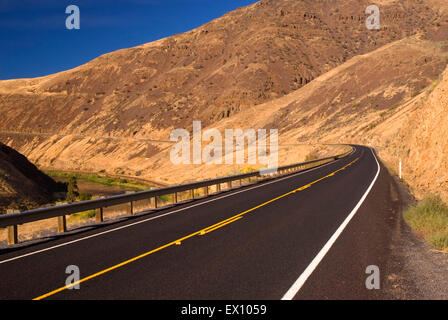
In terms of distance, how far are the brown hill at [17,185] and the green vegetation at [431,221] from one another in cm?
2190

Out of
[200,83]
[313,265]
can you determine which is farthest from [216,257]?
[200,83]

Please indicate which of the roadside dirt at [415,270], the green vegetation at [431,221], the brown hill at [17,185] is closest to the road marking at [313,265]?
the roadside dirt at [415,270]

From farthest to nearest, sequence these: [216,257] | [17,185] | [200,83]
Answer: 1. [200,83]
2. [17,185]
3. [216,257]

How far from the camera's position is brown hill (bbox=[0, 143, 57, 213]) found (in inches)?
1059

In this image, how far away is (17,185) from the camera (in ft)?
98.5

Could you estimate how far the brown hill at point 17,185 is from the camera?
26.9 meters

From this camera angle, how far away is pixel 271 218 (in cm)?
1124

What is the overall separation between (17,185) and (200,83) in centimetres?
8928

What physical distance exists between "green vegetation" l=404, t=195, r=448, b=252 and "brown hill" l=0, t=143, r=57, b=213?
71.8 ft

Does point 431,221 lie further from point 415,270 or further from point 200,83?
point 200,83

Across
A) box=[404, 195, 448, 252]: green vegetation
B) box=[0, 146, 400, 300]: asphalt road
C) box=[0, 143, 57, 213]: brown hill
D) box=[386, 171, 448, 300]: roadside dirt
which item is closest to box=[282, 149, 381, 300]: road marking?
box=[0, 146, 400, 300]: asphalt road

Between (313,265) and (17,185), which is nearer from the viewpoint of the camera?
(313,265)

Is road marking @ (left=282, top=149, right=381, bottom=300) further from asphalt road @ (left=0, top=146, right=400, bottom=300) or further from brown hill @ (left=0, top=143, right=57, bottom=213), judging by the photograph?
brown hill @ (left=0, top=143, right=57, bottom=213)
